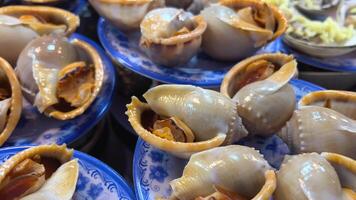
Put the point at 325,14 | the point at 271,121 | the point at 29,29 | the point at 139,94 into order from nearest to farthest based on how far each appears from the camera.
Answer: the point at 271,121, the point at 29,29, the point at 139,94, the point at 325,14

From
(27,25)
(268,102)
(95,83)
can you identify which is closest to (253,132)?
(268,102)

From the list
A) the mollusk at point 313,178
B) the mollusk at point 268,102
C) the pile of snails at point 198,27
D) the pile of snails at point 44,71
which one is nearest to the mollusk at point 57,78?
the pile of snails at point 44,71

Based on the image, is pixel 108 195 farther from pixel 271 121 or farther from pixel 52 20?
pixel 52 20

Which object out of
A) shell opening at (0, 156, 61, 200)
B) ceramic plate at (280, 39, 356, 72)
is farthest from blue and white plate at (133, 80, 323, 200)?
ceramic plate at (280, 39, 356, 72)

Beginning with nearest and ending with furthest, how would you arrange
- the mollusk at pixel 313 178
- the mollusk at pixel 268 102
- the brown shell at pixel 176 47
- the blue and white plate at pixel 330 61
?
1. the mollusk at pixel 313 178
2. the mollusk at pixel 268 102
3. the brown shell at pixel 176 47
4. the blue and white plate at pixel 330 61

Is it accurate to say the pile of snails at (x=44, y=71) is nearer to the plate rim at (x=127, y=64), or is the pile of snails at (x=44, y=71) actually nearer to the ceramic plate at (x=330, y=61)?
the plate rim at (x=127, y=64)

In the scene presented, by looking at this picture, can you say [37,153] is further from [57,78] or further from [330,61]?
[330,61]

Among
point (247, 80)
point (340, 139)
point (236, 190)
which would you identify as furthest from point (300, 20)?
point (236, 190)
